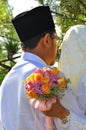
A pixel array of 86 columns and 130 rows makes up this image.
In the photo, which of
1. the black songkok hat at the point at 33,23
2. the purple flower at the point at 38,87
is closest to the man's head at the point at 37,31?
the black songkok hat at the point at 33,23

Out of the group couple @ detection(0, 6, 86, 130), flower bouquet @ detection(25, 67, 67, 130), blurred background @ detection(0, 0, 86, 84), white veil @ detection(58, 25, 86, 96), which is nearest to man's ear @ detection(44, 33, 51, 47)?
couple @ detection(0, 6, 86, 130)

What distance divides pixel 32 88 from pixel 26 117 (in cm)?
24

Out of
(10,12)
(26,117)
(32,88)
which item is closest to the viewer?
(32,88)

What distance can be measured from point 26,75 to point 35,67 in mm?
49

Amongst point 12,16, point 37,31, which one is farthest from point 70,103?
point 12,16

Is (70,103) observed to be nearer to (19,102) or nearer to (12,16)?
(19,102)

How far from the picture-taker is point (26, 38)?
1967mm

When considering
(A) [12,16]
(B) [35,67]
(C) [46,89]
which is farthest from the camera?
(A) [12,16]

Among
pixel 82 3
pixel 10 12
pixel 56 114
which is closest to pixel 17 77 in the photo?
pixel 56 114

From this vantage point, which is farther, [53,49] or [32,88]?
[53,49]

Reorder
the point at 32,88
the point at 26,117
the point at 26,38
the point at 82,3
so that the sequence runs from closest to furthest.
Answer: the point at 32,88, the point at 26,117, the point at 26,38, the point at 82,3

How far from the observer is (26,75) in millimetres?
1834

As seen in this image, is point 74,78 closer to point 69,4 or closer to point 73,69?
point 73,69

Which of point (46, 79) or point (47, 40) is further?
point (47, 40)
